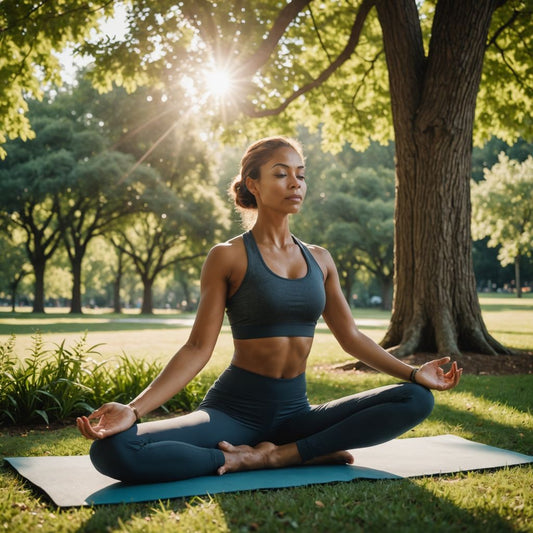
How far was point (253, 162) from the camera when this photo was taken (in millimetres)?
4117

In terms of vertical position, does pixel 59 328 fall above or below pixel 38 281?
below

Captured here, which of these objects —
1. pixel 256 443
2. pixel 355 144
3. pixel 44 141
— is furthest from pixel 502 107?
pixel 44 141

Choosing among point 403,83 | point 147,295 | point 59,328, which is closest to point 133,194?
point 147,295

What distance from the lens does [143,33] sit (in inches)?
459

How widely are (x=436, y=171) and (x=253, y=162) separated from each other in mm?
5777

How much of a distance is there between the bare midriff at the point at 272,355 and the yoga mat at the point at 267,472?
0.63 meters

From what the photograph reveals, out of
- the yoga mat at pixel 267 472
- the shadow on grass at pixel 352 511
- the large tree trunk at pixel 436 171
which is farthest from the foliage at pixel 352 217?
the shadow on grass at pixel 352 511

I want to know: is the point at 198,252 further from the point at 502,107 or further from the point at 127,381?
the point at 127,381

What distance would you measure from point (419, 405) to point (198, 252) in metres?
33.1

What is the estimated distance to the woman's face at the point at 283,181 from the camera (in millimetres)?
3998

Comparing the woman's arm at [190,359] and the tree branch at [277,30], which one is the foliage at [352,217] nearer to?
the tree branch at [277,30]

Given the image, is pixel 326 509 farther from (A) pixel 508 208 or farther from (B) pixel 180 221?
(A) pixel 508 208

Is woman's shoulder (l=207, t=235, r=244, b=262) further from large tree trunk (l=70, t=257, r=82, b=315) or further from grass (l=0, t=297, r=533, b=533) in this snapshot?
large tree trunk (l=70, t=257, r=82, b=315)

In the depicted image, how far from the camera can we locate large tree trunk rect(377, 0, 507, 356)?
8.98 meters
